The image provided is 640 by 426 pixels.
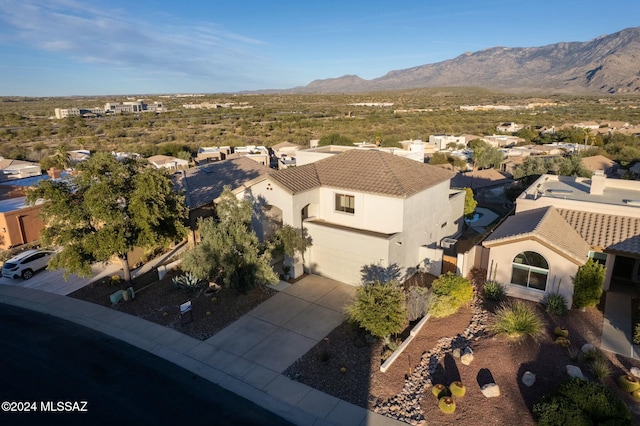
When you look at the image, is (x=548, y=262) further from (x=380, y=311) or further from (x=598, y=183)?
(x=598, y=183)

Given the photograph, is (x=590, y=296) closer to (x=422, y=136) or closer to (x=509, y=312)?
(x=509, y=312)

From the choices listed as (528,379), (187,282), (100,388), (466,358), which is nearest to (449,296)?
(466,358)

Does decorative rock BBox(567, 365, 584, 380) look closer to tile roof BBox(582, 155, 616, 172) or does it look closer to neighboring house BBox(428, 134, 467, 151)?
tile roof BBox(582, 155, 616, 172)

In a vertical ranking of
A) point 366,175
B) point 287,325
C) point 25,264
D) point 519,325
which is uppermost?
point 366,175

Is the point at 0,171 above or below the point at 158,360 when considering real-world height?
above

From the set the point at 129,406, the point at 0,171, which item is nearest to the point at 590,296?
the point at 129,406

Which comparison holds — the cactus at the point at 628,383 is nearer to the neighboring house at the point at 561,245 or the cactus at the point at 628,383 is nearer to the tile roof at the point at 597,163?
the neighboring house at the point at 561,245

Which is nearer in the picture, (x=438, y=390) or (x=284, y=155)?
(x=438, y=390)
